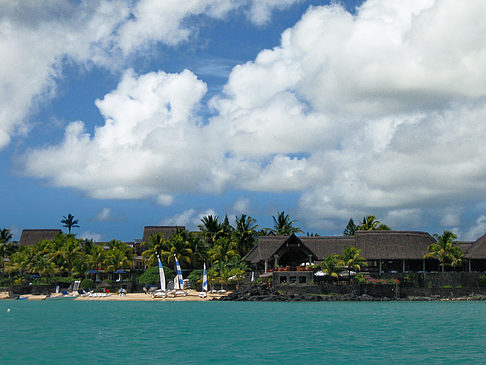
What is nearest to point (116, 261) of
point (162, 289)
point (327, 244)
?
point (162, 289)

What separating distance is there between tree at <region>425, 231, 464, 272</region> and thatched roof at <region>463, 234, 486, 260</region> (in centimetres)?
254

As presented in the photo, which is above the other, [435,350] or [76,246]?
[76,246]

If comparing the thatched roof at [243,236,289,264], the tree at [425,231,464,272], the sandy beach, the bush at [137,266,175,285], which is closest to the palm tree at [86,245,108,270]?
the bush at [137,266,175,285]

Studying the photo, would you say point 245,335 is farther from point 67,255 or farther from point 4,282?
point 4,282

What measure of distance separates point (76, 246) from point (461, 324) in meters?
57.8

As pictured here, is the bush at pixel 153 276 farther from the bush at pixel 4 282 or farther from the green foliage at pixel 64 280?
the bush at pixel 4 282

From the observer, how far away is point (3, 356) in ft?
97.1

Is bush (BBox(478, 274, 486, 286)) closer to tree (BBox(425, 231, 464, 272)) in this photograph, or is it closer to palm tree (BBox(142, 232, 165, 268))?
tree (BBox(425, 231, 464, 272))

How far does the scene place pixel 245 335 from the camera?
36781 millimetres

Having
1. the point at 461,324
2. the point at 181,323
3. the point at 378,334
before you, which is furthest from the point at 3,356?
the point at 461,324

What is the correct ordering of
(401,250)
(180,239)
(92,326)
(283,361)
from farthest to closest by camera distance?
1. (180,239)
2. (401,250)
3. (92,326)
4. (283,361)

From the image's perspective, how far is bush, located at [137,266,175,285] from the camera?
77625 mm

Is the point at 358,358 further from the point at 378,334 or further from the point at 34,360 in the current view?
the point at 34,360

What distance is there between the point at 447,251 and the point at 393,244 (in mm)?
7095
